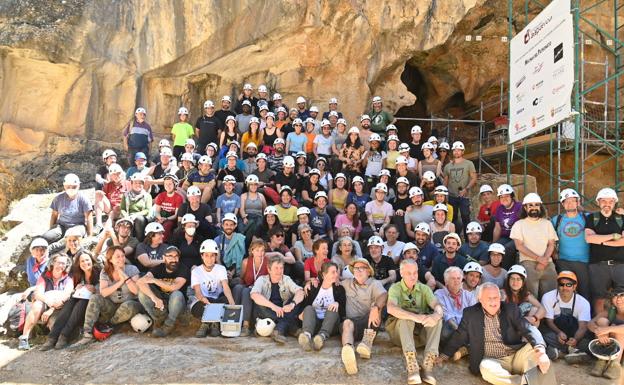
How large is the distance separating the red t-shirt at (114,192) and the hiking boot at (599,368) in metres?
6.95

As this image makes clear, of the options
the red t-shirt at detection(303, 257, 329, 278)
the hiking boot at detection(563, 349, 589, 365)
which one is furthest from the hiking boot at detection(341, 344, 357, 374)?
the hiking boot at detection(563, 349, 589, 365)

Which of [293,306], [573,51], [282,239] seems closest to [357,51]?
[573,51]

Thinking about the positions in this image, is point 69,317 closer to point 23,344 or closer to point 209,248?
point 23,344

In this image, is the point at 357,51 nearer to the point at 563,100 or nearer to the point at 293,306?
the point at 563,100

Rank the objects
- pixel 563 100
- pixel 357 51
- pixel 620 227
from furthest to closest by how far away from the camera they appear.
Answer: pixel 357 51 < pixel 563 100 < pixel 620 227

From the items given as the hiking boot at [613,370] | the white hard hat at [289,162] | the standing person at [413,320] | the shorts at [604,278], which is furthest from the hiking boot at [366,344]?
the white hard hat at [289,162]

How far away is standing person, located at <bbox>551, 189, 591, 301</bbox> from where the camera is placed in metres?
6.61

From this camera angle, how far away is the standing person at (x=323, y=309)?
231 inches

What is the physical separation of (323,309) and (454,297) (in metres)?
1.57

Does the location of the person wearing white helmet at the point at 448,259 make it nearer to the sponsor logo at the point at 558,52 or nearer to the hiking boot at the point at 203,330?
the hiking boot at the point at 203,330

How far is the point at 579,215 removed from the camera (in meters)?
6.91

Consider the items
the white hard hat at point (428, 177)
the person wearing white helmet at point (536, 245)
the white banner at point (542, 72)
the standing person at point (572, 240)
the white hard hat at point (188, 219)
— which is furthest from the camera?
the white hard hat at point (428, 177)

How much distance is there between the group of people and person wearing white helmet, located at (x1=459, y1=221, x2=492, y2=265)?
0.02 meters

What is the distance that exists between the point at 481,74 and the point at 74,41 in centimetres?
1195
